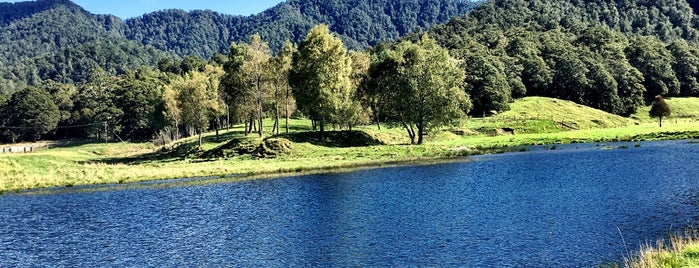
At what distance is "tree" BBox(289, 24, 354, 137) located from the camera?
104375mm

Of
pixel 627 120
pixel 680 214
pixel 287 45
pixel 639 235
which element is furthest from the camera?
pixel 627 120

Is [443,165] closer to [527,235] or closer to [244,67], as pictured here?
[527,235]

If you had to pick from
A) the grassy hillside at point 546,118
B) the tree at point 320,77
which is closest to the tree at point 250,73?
the tree at point 320,77

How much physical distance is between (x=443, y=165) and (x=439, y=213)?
35.2 metres

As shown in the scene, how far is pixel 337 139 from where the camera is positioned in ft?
355

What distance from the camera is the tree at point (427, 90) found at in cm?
10325

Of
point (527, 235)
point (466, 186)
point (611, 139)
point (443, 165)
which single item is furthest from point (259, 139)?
point (527, 235)

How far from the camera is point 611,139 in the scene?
348 ft

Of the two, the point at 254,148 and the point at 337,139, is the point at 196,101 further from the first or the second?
the point at 337,139

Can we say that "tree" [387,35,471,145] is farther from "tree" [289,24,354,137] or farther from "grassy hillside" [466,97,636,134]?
"grassy hillside" [466,97,636,134]

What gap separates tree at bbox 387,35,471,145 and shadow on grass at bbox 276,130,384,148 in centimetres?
805

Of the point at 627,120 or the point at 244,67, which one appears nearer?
the point at 244,67

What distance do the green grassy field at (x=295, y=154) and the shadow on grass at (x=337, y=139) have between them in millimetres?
189

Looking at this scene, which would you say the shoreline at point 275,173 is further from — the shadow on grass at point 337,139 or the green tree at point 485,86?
the green tree at point 485,86
